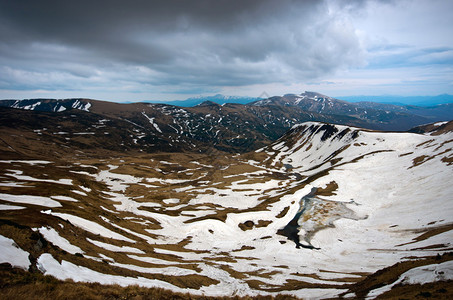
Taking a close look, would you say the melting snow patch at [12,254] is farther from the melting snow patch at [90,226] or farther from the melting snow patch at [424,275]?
the melting snow patch at [424,275]

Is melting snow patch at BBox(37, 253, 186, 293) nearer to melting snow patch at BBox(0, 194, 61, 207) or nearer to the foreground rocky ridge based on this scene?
the foreground rocky ridge

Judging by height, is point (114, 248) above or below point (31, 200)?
below

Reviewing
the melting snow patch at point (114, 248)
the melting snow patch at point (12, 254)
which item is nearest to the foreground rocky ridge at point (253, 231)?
the melting snow patch at point (12, 254)

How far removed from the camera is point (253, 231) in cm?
6994

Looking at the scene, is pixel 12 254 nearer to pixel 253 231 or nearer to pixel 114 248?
pixel 114 248

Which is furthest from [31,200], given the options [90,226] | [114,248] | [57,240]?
[57,240]

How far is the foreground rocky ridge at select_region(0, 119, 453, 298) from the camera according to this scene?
81.8ft

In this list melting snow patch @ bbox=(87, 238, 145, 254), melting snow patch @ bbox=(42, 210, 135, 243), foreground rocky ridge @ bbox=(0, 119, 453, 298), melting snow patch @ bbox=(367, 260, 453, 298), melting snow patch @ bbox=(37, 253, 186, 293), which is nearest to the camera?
melting snow patch @ bbox=(37, 253, 186, 293)

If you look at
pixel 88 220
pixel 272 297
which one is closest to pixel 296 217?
pixel 272 297

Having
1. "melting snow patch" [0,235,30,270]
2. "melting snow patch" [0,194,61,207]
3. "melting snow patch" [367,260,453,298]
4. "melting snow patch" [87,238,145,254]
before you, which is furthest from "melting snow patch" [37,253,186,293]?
"melting snow patch" [0,194,61,207]

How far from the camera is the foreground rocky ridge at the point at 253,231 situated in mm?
24938

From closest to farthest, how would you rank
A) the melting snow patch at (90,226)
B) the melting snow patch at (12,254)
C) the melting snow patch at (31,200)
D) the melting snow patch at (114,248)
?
the melting snow patch at (12,254) < the melting snow patch at (114,248) < the melting snow patch at (90,226) < the melting snow patch at (31,200)

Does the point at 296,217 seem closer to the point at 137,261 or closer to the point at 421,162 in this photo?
the point at 137,261

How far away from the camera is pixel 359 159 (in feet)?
452
